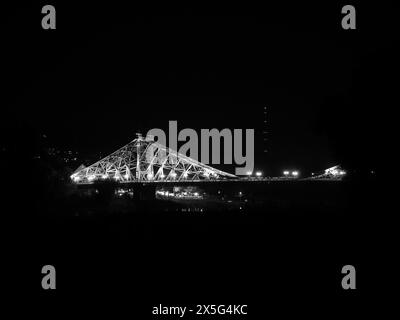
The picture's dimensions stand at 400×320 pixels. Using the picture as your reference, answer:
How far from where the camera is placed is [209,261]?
11.4 metres

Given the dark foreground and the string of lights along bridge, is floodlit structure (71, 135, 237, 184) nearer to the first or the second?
the string of lights along bridge

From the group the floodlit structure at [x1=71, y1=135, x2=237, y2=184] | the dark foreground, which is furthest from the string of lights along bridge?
the dark foreground

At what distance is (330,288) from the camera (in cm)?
980

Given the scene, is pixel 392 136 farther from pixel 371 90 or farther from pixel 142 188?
pixel 142 188

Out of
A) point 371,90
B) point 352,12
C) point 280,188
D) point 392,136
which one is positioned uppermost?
point 352,12

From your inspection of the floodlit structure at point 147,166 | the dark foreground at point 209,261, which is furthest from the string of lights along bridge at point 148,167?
the dark foreground at point 209,261

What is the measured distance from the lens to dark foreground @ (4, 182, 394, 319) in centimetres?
923

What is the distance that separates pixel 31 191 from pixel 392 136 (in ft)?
49.6

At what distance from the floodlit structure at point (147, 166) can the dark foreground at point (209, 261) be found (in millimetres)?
51090

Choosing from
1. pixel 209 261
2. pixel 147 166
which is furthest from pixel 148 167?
pixel 209 261

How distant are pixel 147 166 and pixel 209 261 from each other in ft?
217

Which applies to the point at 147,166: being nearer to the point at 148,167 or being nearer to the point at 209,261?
the point at 148,167

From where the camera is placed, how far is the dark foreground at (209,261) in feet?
30.3
